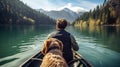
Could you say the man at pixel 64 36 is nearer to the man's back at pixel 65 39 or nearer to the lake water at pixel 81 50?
the man's back at pixel 65 39

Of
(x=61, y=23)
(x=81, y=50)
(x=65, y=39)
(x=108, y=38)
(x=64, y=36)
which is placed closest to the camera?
(x=61, y=23)

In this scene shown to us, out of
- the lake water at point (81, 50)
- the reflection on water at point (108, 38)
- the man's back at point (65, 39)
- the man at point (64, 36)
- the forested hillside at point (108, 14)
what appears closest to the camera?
the man at point (64, 36)

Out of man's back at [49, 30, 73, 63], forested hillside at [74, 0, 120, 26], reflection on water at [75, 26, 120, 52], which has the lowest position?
reflection on water at [75, 26, 120, 52]

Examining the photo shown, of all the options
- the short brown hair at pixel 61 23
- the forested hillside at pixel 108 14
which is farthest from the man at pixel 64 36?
the forested hillside at pixel 108 14

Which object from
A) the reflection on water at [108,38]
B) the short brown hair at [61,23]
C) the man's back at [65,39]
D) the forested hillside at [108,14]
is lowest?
the reflection on water at [108,38]

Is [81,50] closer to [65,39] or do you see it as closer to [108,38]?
[65,39]

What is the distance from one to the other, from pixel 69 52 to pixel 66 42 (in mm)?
763

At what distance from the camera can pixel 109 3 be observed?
178 metres

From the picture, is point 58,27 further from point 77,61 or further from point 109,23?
point 109,23

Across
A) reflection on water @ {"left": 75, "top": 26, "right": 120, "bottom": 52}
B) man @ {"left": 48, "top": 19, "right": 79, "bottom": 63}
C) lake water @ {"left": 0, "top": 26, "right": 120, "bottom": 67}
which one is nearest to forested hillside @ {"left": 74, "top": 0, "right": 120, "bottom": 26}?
reflection on water @ {"left": 75, "top": 26, "right": 120, "bottom": 52}

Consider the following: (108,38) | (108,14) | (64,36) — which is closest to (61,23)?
(64,36)

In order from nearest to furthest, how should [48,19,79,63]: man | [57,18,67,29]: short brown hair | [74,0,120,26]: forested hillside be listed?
[57,18,67,29]: short brown hair → [48,19,79,63]: man → [74,0,120,26]: forested hillside

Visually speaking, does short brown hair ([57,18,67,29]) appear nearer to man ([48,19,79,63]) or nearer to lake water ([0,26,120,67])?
man ([48,19,79,63])

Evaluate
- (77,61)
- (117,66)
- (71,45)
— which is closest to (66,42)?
(71,45)
